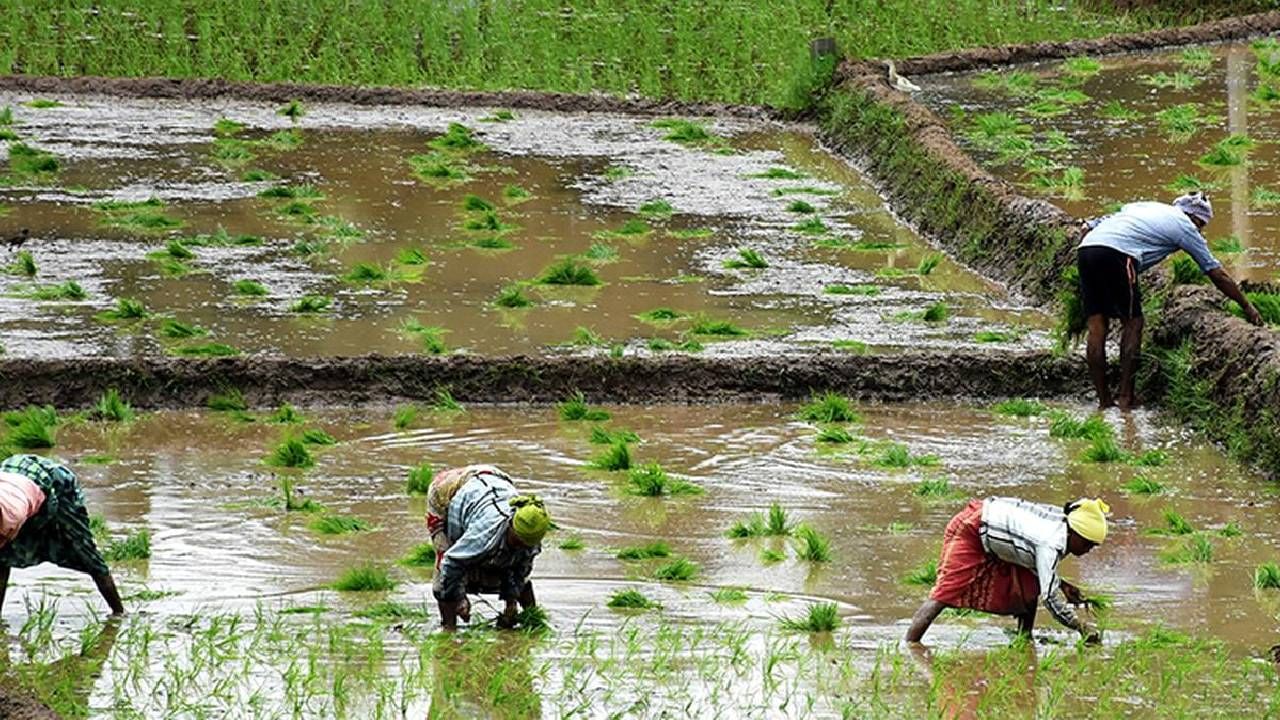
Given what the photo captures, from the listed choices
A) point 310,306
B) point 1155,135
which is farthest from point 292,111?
point 1155,135

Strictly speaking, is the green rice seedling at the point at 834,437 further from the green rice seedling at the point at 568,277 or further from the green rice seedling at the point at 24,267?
the green rice seedling at the point at 24,267

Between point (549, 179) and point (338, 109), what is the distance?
12.0 ft

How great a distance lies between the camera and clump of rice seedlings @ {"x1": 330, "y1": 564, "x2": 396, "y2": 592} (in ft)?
27.8

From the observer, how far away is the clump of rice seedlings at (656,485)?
1009 cm

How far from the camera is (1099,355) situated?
11.9m

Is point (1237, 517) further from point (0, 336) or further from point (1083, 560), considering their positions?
point (0, 336)

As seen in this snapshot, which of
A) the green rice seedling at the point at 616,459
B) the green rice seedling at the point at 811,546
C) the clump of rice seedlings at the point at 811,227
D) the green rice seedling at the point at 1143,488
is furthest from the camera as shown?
the clump of rice seedlings at the point at 811,227

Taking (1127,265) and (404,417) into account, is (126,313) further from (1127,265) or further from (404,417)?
(1127,265)

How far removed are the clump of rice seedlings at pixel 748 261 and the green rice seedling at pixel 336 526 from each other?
5.62 metres

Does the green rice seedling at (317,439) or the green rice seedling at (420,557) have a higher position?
the green rice seedling at (420,557)

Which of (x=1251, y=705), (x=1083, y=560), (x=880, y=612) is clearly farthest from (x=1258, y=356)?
(x=1251, y=705)

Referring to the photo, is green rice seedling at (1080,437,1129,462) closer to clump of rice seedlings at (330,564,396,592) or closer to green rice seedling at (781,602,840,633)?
green rice seedling at (781,602,840,633)

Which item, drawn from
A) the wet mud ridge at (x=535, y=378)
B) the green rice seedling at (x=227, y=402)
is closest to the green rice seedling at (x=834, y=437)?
the wet mud ridge at (x=535, y=378)

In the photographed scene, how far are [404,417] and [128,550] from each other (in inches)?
107
